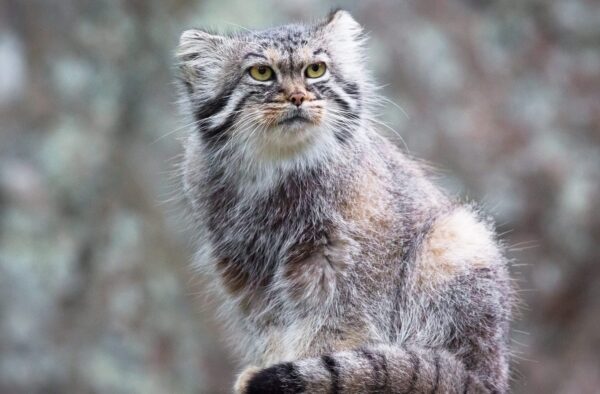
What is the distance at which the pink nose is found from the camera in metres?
5.87

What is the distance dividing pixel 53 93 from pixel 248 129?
6.45 metres

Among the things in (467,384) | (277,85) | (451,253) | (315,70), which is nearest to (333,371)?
(467,384)

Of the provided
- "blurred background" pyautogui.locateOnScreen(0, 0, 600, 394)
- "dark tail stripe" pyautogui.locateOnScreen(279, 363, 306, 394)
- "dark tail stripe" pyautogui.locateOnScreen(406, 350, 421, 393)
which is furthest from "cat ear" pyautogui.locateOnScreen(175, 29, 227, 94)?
"blurred background" pyautogui.locateOnScreen(0, 0, 600, 394)

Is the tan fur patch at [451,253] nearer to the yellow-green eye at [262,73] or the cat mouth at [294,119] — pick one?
the cat mouth at [294,119]

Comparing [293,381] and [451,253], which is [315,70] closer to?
[451,253]

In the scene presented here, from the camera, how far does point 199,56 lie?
653 centimetres

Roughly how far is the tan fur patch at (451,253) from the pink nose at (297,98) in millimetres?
1191

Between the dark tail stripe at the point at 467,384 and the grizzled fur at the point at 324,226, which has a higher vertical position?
the grizzled fur at the point at 324,226

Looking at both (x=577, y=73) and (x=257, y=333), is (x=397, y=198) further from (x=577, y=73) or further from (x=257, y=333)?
(x=577, y=73)

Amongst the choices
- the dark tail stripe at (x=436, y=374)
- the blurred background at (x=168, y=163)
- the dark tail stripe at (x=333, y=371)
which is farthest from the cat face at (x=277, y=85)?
the blurred background at (x=168, y=163)

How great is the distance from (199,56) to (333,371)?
2.24 meters

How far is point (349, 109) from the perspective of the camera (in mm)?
6344

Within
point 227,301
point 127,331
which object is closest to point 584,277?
point 127,331

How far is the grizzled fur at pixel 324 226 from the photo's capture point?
607 cm
